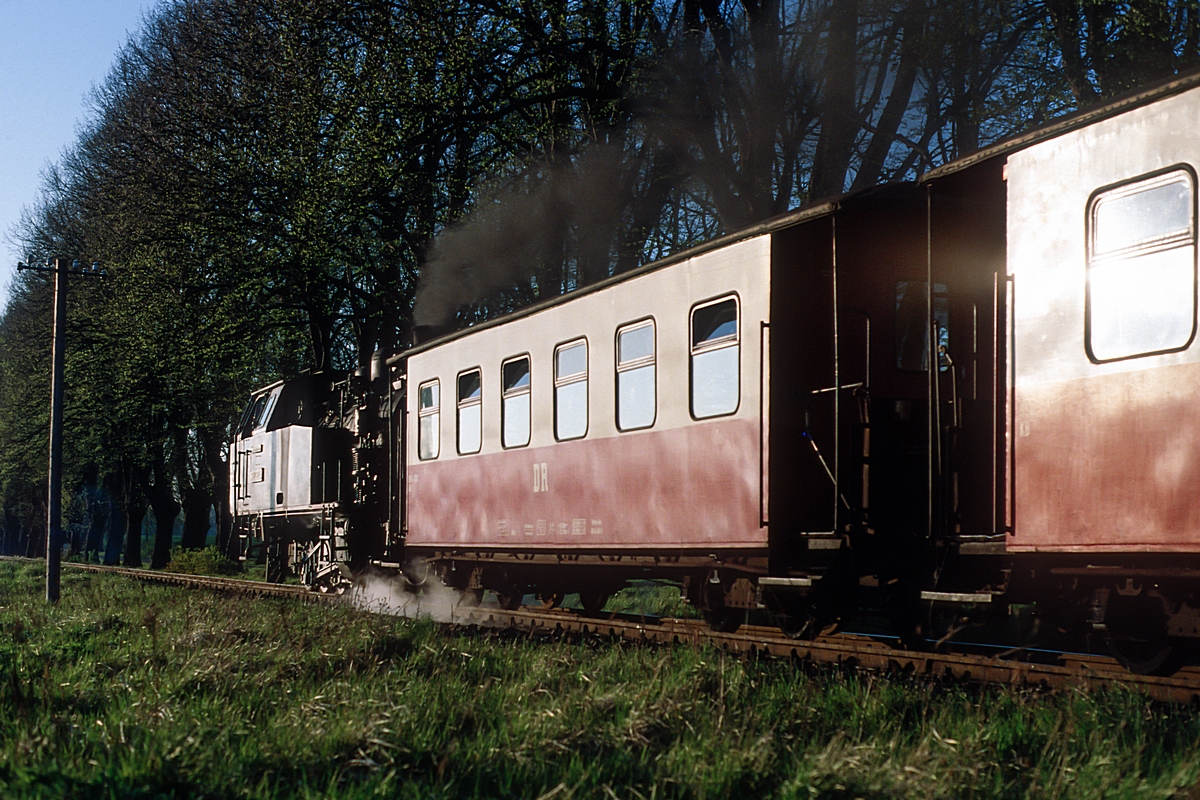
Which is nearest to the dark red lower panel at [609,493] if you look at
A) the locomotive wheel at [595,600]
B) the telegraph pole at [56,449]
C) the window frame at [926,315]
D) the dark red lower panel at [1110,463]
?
the locomotive wheel at [595,600]

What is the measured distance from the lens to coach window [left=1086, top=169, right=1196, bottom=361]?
661 centimetres

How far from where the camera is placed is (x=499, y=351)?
13.4m

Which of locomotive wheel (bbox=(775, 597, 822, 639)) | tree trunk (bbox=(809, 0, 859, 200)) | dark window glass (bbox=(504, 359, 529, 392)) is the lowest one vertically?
locomotive wheel (bbox=(775, 597, 822, 639))

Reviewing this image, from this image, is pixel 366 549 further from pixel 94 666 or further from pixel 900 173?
pixel 900 173

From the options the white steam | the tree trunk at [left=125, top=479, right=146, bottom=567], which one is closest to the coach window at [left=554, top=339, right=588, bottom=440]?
the white steam

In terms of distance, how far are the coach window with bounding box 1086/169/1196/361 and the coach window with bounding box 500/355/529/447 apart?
A: 269 inches

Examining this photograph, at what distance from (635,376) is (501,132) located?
14101 mm

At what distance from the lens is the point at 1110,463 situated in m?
6.96

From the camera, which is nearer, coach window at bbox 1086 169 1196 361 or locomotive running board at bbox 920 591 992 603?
coach window at bbox 1086 169 1196 361

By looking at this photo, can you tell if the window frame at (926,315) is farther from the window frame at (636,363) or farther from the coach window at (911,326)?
the window frame at (636,363)

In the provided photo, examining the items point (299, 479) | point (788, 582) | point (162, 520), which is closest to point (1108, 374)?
point (788, 582)

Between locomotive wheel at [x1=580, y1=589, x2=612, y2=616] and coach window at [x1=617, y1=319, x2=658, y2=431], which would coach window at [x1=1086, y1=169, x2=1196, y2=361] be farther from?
locomotive wheel at [x1=580, y1=589, x2=612, y2=616]

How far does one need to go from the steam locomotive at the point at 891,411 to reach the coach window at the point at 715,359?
24mm

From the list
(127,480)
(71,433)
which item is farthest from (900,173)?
(127,480)
